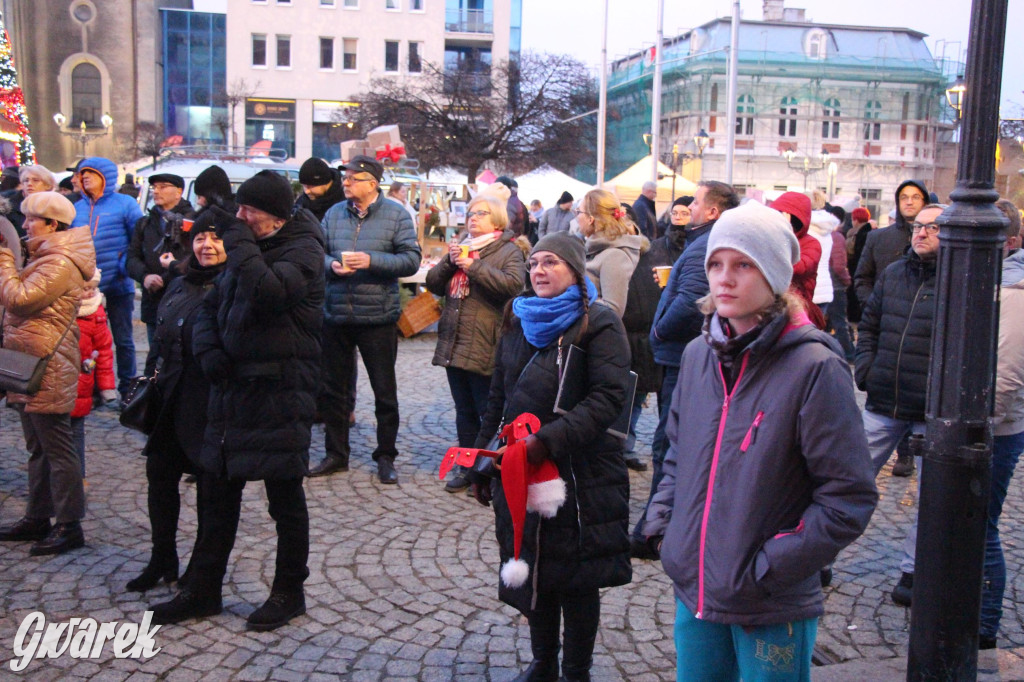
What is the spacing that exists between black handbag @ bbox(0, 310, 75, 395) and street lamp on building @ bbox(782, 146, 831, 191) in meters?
51.1

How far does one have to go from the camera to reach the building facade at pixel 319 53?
173 ft

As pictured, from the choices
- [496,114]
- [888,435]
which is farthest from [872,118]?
[888,435]

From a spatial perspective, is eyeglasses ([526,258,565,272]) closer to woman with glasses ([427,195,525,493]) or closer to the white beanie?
the white beanie

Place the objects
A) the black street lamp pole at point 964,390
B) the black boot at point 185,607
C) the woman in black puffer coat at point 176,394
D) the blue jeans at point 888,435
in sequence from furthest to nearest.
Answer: the blue jeans at point 888,435, the woman in black puffer coat at point 176,394, the black boot at point 185,607, the black street lamp pole at point 964,390

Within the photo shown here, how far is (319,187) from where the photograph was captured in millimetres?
6543

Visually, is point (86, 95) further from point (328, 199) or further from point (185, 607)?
point (185, 607)

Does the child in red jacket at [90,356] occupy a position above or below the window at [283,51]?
below

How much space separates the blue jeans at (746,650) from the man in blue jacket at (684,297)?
2270 millimetres

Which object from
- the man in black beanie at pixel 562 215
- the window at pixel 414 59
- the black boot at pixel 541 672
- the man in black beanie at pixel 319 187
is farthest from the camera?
the window at pixel 414 59

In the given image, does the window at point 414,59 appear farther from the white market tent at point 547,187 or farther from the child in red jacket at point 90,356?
the child in red jacket at point 90,356

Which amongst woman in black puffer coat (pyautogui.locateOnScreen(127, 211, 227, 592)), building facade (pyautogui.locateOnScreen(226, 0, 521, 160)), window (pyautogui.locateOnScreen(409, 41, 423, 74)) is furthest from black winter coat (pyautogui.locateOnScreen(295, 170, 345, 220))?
window (pyautogui.locateOnScreen(409, 41, 423, 74))

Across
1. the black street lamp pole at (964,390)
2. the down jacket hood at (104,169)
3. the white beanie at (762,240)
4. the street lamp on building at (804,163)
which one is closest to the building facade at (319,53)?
the street lamp on building at (804,163)

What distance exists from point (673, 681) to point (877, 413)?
1772 mm

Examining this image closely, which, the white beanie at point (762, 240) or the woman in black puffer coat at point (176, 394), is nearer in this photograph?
the white beanie at point (762, 240)
